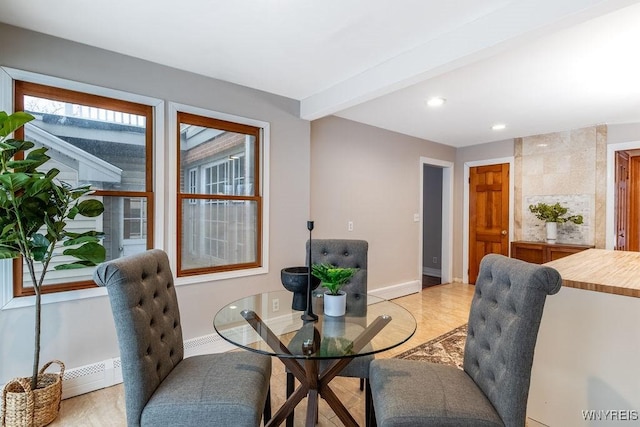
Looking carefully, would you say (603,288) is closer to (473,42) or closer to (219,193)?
(473,42)

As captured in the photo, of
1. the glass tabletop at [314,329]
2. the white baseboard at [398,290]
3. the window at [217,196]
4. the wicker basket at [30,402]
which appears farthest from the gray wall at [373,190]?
the wicker basket at [30,402]

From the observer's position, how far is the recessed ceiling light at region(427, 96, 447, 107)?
3188 mm

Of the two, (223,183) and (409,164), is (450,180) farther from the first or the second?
(223,183)

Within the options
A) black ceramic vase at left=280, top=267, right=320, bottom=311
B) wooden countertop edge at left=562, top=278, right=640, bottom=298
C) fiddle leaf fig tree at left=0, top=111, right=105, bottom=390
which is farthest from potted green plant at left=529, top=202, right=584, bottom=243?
fiddle leaf fig tree at left=0, top=111, right=105, bottom=390

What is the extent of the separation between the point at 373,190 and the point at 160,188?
2665mm

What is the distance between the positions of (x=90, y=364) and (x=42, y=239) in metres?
1.01

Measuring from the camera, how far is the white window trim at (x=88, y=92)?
1.98 metres

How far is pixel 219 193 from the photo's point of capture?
291 cm

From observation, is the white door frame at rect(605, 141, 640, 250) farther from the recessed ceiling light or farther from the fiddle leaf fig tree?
the fiddle leaf fig tree

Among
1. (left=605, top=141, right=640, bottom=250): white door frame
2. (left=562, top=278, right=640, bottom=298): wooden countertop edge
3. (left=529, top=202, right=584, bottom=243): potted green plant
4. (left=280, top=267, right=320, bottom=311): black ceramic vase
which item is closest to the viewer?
(left=562, top=278, right=640, bottom=298): wooden countertop edge

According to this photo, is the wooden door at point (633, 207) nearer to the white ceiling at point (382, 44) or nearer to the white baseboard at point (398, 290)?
the white ceiling at point (382, 44)

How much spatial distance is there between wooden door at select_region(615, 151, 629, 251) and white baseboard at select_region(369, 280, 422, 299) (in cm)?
257

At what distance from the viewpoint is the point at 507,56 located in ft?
7.59

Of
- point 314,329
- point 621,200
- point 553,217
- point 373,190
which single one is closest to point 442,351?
point 314,329
